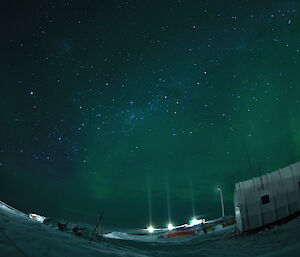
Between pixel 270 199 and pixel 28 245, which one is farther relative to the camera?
pixel 270 199

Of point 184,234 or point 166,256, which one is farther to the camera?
point 184,234

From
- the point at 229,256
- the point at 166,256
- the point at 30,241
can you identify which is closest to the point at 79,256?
the point at 30,241

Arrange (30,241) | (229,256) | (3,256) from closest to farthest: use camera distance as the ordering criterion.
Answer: (3,256), (30,241), (229,256)

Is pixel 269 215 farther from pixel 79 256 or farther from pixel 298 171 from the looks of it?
pixel 79 256

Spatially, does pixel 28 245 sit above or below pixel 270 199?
below

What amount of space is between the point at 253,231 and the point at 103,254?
12.8m

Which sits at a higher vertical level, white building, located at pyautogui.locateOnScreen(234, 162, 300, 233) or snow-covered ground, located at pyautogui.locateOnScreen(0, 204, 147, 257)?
white building, located at pyautogui.locateOnScreen(234, 162, 300, 233)

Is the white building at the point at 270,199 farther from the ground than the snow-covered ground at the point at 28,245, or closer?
farther from the ground

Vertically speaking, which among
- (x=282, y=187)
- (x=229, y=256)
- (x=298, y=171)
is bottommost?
(x=229, y=256)

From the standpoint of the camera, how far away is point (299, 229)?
1159cm

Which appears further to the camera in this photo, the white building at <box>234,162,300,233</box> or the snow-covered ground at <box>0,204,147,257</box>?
the white building at <box>234,162,300,233</box>

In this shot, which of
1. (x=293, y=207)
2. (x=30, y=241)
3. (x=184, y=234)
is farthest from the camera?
(x=184, y=234)

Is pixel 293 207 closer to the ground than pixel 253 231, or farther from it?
farther from it

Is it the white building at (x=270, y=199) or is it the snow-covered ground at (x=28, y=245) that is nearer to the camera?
the snow-covered ground at (x=28, y=245)
